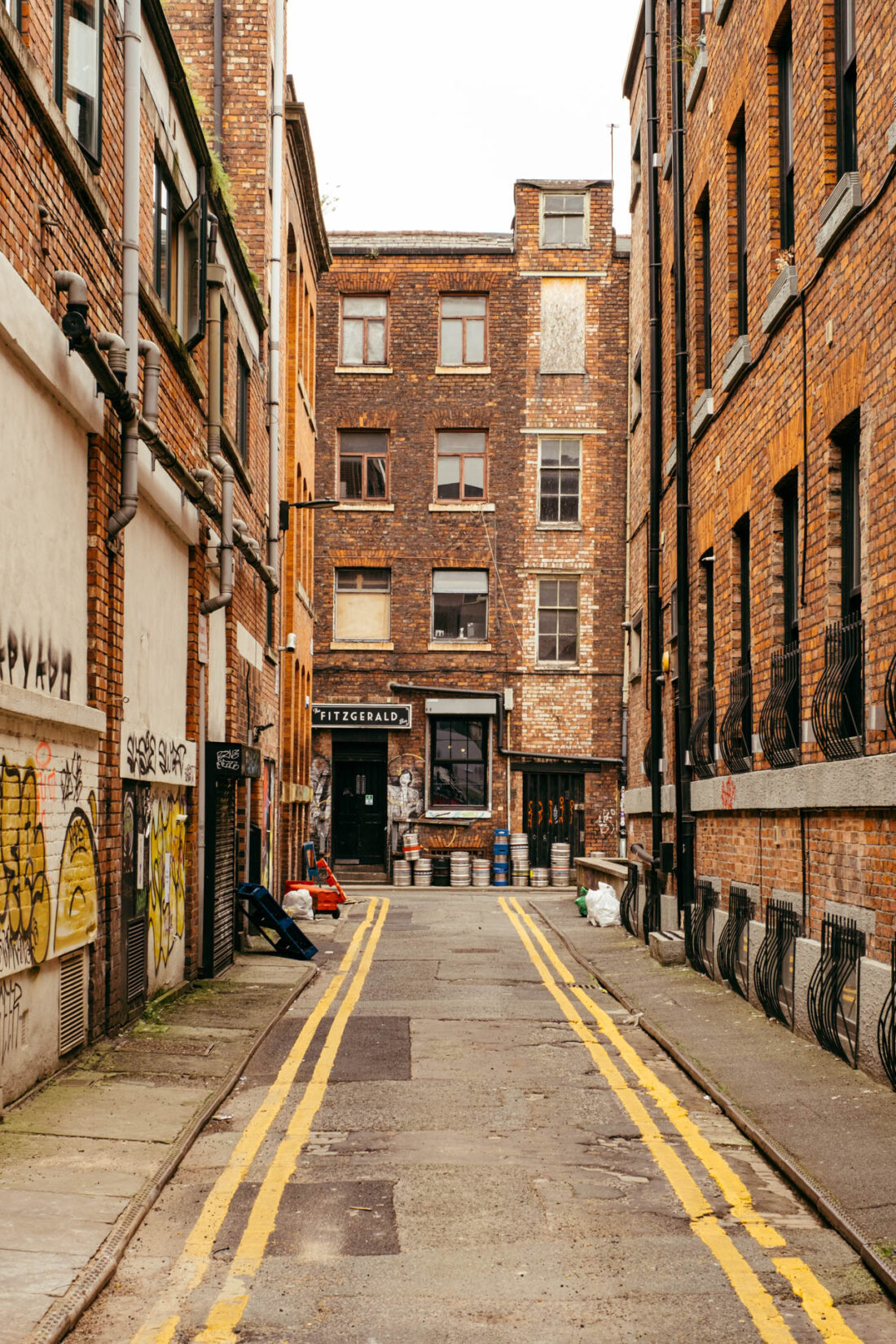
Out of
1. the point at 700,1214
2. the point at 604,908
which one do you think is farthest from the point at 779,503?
the point at 604,908

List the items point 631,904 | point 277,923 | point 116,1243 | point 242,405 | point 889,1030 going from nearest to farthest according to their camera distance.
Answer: point 116,1243 < point 889,1030 < point 277,923 < point 242,405 < point 631,904

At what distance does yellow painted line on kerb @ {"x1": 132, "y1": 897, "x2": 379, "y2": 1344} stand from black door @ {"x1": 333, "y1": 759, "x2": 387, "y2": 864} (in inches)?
1048

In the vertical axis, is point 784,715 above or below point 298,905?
above

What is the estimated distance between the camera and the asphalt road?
17.4ft

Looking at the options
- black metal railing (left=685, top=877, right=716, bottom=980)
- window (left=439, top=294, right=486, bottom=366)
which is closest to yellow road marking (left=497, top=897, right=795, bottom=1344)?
black metal railing (left=685, top=877, right=716, bottom=980)

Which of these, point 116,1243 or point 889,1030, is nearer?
point 116,1243

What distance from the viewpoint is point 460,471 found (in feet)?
130

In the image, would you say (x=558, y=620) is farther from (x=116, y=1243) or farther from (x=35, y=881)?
(x=116, y=1243)

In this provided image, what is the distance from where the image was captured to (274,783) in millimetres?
25266

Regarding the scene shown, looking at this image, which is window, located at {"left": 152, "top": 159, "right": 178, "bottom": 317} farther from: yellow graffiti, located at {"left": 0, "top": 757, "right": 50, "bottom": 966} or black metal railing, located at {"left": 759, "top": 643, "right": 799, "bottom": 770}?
black metal railing, located at {"left": 759, "top": 643, "right": 799, "bottom": 770}

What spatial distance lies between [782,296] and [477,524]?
26.8 m

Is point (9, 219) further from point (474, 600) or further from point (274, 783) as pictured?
point (474, 600)

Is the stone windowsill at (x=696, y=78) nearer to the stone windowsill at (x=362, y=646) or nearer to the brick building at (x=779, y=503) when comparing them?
the brick building at (x=779, y=503)

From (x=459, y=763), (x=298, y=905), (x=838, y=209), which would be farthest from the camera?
(x=459, y=763)
